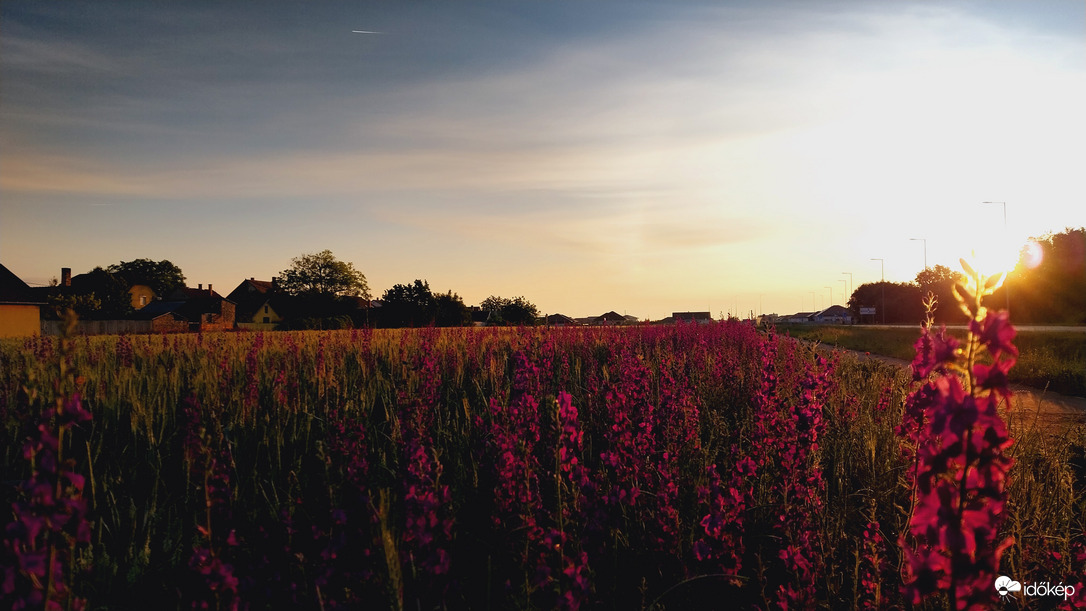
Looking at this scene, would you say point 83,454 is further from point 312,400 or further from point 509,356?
point 509,356

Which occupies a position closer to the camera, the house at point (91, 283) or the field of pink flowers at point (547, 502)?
the field of pink flowers at point (547, 502)

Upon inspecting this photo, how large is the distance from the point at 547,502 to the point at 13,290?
48142 mm

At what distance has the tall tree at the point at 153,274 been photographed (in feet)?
324

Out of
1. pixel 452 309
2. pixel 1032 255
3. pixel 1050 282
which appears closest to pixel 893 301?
pixel 1032 255

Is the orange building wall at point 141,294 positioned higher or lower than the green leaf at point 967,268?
higher

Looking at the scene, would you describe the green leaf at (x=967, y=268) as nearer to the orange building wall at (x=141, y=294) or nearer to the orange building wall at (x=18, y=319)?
the orange building wall at (x=18, y=319)

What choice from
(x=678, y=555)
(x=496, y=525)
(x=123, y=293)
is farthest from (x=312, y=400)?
(x=123, y=293)

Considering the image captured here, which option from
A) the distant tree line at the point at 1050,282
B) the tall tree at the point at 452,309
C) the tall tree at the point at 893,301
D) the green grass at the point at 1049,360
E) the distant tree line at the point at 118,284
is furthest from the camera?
the tall tree at the point at 893,301

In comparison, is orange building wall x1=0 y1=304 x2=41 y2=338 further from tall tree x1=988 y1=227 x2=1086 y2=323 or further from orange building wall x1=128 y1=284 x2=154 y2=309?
tall tree x1=988 y1=227 x2=1086 y2=323

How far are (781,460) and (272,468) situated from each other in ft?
11.5

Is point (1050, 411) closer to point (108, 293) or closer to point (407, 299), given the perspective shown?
point (407, 299)

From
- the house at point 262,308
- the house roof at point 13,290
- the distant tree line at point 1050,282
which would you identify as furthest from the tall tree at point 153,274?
the distant tree line at point 1050,282

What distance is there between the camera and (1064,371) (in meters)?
12.6

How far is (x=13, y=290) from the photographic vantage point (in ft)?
127
